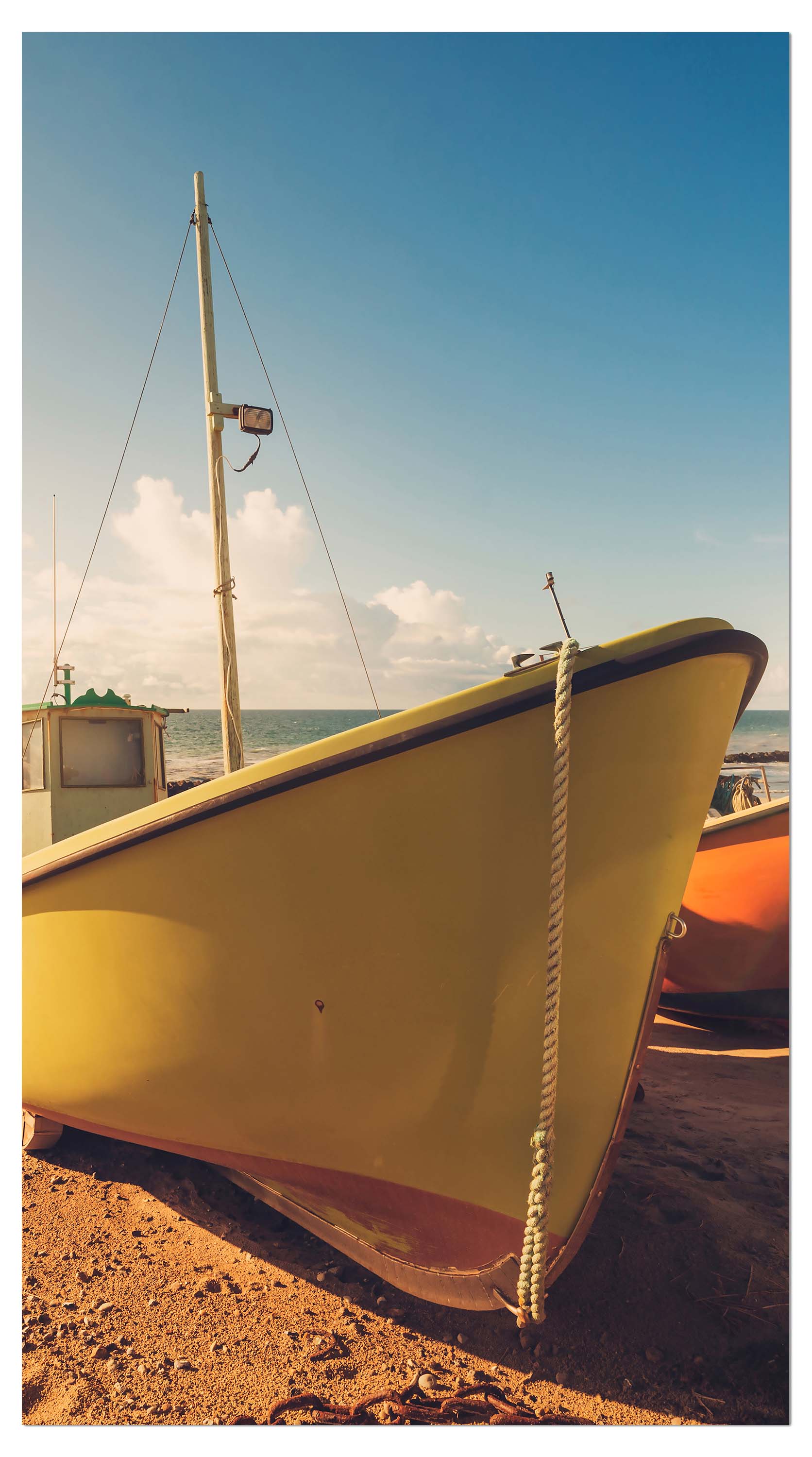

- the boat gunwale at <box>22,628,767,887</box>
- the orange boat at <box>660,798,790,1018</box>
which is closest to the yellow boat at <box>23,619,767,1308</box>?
the boat gunwale at <box>22,628,767,887</box>

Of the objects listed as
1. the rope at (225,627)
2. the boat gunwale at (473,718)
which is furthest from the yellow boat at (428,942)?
the rope at (225,627)

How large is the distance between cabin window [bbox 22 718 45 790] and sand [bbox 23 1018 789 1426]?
2.01m

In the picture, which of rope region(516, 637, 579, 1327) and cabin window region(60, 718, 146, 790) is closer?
rope region(516, 637, 579, 1327)

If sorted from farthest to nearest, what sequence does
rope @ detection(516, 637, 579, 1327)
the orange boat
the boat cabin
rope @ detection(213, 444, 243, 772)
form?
the orange boat < the boat cabin < rope @ detection(213, 444, 243, 772) < rope @ detection(516, 637, 579, 1327)

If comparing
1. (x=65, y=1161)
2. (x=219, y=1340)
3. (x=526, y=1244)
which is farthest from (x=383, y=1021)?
(x=65, y=1161)

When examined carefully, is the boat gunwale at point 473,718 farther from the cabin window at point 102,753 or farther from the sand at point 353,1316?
the cabin window at point 102,753

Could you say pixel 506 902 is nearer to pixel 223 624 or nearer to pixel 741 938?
pixel 223 624

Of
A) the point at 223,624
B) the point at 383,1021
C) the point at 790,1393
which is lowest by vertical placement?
the point at 790,1393

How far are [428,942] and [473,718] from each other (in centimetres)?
57

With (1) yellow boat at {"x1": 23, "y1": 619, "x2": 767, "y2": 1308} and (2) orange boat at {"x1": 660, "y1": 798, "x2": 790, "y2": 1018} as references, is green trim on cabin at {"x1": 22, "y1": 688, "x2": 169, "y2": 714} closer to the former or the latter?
(1) yellow boat at {"x1": 23, "y1": 619, "x2": 767, "y2": 1308}

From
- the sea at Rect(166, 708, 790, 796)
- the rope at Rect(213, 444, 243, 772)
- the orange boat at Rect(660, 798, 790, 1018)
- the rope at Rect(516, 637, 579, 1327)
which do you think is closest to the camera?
the rope at Rect(516, 637, 579, 1327)

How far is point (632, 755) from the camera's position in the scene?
1.78 meters

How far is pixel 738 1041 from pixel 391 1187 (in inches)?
126

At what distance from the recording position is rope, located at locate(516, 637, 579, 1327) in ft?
5.49
